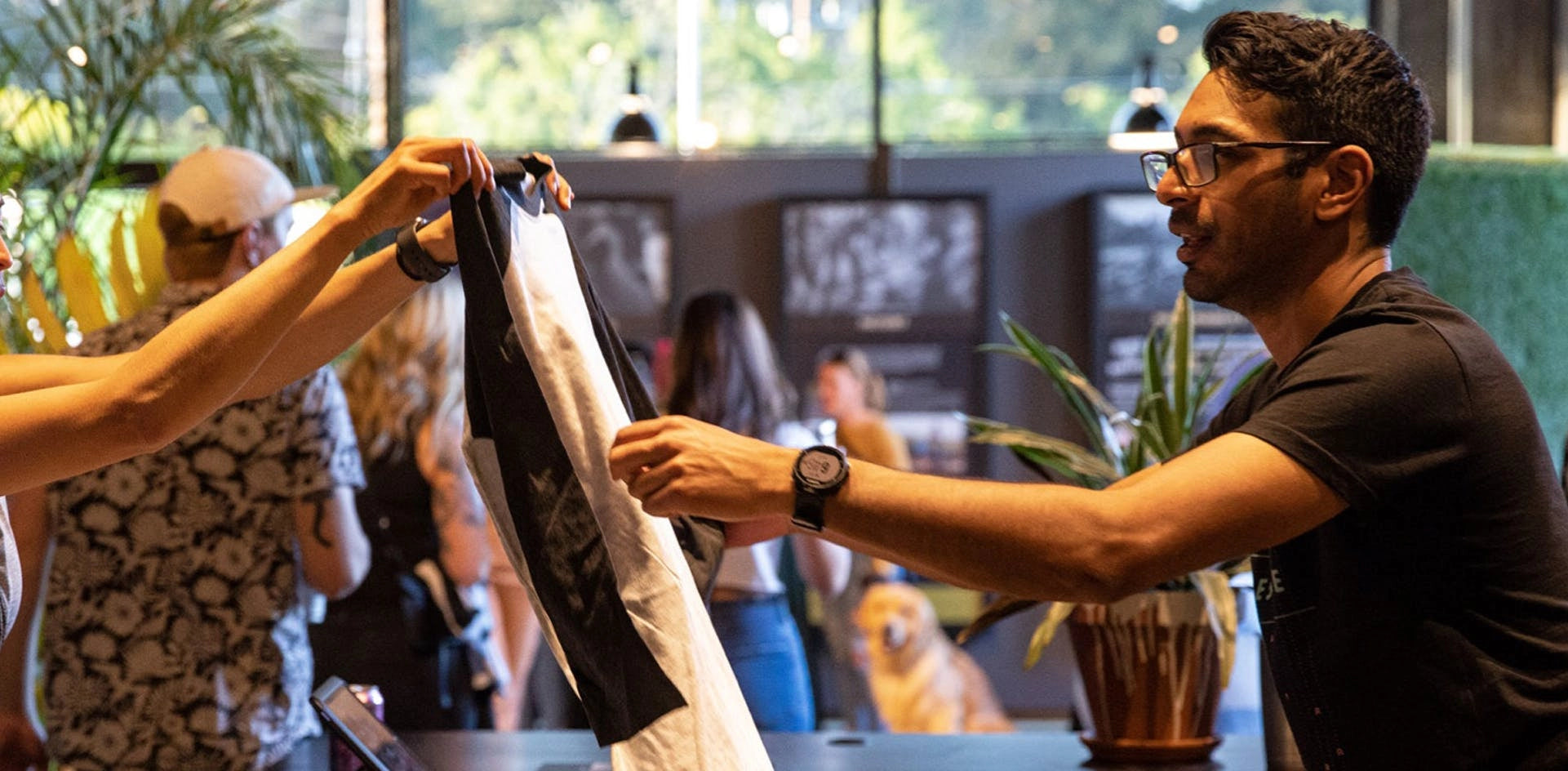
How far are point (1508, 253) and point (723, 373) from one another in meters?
2.98

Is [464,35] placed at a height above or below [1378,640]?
above

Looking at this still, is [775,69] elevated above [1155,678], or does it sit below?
above

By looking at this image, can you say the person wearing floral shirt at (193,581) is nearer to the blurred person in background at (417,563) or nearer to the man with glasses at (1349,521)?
the blurred person in background at (417,563)

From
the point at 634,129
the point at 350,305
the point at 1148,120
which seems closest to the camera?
the point at 350,305

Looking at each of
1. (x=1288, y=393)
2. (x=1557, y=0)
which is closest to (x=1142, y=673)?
(x=1288, y=393)

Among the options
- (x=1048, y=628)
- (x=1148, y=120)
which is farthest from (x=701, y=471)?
(x=1148, y=120)

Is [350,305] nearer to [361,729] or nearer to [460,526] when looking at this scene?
[361,729]

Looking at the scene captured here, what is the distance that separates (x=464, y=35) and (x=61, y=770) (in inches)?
212

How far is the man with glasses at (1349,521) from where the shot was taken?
4.39 ft

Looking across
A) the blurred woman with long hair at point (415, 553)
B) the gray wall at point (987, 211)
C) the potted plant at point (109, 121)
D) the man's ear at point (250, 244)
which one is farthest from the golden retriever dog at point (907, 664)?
the man's ear at point (250, 244)

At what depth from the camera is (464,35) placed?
7.29 m

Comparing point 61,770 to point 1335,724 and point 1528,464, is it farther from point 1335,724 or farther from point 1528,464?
point 1528,464

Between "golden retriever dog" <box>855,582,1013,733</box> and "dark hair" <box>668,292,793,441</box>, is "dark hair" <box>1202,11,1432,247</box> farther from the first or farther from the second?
"golden retriever dog" <box>855,582,1013,733</box>

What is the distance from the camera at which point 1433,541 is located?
1379 millimetres
